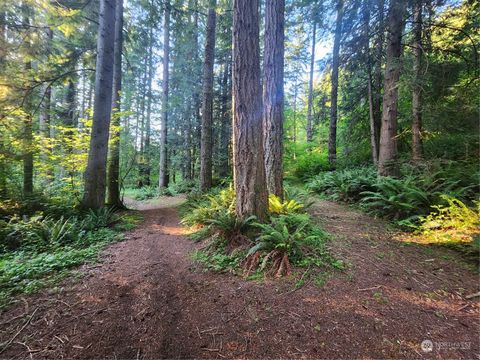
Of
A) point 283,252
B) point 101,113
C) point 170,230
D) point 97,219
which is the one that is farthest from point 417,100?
point 97,219

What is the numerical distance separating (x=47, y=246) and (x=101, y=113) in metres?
4.06

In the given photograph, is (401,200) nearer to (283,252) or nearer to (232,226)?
(283,252)

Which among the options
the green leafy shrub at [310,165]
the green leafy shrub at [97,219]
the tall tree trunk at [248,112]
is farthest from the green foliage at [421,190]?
the green leafy shrub at [97,219]

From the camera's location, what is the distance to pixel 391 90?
6.49m

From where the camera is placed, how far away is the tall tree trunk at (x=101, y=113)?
6723 mm

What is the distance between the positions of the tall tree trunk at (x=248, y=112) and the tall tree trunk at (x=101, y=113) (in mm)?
4737

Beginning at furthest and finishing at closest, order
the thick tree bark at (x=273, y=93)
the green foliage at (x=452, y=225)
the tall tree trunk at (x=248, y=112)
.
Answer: the thick tree bark at (x=273, y=93), the tall tree trunk at (x=248, y=112), the green foliage at (x=452, y=225)

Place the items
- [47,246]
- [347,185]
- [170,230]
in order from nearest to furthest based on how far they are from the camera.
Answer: [47,246] < [170,230] < [347,185]

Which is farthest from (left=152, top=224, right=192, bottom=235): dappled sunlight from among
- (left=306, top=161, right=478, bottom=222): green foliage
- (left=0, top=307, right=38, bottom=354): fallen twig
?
(left=306, top=161, right=478, bottom=222): green foliage

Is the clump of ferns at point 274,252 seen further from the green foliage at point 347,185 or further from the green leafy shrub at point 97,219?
the green leafy shrub at point 97,219

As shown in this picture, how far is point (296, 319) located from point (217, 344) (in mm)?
869

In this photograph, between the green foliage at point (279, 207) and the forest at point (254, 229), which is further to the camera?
the green foliage at point (279, 207)

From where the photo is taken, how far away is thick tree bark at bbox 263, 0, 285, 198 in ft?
17.7

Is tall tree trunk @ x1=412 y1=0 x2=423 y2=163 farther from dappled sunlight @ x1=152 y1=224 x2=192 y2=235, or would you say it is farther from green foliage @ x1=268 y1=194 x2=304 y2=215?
dappled sunlight @ x1=152 y1=224 x2=192 y2=235
